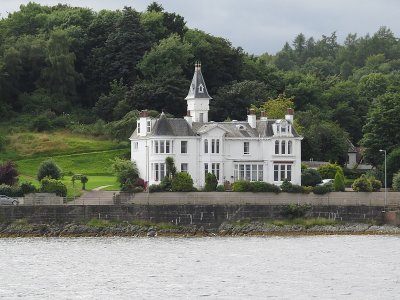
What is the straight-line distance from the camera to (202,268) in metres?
76.8

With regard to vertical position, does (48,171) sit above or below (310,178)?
above

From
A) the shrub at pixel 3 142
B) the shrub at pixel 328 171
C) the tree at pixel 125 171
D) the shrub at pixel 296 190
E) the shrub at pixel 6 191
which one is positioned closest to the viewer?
the shrub at pixel 296 190

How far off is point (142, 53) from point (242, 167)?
3400 centimetres

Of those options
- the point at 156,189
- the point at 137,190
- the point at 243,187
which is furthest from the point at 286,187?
the point at 137,190

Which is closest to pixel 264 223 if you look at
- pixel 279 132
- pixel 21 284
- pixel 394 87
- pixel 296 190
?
pixel 296 190

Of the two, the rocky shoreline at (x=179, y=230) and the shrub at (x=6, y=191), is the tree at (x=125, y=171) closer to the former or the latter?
the rocky shoreline at (x=179, y=230)

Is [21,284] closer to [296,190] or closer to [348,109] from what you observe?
[296,190]

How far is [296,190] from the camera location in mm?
100000

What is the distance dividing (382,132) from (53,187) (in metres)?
30.7

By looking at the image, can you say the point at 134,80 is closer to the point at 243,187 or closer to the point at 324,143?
the point at 324,143

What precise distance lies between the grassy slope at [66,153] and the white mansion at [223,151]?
6.37 meters

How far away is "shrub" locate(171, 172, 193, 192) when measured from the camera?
99688 millimetres

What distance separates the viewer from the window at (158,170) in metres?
105

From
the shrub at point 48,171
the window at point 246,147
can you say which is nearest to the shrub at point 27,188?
the shrub at point 48,171
